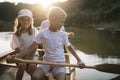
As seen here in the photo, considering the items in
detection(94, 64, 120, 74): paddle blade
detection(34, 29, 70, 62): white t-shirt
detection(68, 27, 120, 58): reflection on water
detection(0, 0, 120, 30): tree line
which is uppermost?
detection(0, 0, 120, 30): tree line

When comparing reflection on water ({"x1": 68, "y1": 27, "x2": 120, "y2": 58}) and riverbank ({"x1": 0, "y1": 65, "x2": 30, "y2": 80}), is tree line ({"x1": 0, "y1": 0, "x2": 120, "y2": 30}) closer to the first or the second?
reflection on water ({"x1": 68, "y1": 27, "x2": 120, "y2": 58})

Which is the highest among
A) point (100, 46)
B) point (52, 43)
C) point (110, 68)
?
point (52, 43)

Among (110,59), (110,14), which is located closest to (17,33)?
(110,59)

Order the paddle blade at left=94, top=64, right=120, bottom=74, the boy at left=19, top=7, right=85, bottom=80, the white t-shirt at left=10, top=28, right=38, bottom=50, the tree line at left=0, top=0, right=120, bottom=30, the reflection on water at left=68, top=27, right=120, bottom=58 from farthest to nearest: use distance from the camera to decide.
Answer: the tree line at left=0, top=0, right=120, bottom=30 → the reflection on water at left=68, top=27, right=120, bottom=58 → the white t-shirt at left=10, top=28, right=38, bottom=50 → the paddle blade at left=94, top=64, right=120, bottom=74 → the boy at left=19, top=7, right=85, bottom=80

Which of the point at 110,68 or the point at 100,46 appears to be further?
the point at 100,46

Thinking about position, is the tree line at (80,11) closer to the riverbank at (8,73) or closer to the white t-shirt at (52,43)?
the riverbank at (8,73)

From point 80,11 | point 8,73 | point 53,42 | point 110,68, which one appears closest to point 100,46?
point 8,73

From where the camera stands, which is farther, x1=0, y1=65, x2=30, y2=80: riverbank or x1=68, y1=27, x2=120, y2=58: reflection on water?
x1=68, y1=27, x2=120, y2=58: reflection on water

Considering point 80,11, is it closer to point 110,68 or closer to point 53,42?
point 110,68

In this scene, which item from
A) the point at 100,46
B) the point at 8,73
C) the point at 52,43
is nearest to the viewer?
the point at 52,43

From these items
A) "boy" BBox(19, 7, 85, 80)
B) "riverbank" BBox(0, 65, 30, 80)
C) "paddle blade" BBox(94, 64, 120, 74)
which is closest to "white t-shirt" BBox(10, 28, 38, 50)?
"riverbank" BBox(0, 65, 30, 80)

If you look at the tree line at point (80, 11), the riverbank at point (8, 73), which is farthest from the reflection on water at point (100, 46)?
the tree line at point (80, 11)

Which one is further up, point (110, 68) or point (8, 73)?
point (110, 68)

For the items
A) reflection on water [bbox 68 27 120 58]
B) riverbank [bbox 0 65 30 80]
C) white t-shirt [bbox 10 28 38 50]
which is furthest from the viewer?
reflection on water [bbox 68 27 120 58]
